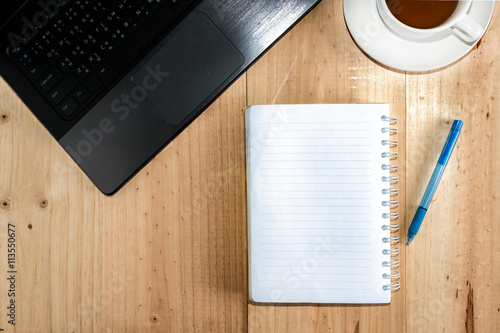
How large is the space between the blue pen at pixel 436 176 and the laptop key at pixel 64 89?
50 cm

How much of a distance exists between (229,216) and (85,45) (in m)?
0.31

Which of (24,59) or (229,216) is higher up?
(24,59)

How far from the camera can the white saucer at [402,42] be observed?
55 centimetres

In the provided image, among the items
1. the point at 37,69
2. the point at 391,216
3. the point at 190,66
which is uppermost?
the point at 37,69

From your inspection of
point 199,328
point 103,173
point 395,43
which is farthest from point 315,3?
point 199,328

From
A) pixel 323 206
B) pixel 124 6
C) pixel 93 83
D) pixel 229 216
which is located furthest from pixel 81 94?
pixel 323 206

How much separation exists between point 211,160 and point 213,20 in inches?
7.6

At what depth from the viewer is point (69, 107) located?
0.58 metres

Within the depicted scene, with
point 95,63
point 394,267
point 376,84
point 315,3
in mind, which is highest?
point 95,63

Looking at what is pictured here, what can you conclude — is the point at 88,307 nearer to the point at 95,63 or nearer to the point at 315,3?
the point at 95,63

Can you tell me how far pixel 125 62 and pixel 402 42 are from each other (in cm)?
37

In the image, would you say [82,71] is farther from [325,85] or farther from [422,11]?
[422,11]

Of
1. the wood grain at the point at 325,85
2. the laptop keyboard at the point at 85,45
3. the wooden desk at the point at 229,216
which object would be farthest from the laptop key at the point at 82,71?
the wood grain at the point at 325,85

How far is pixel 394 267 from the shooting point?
58 centimetres
